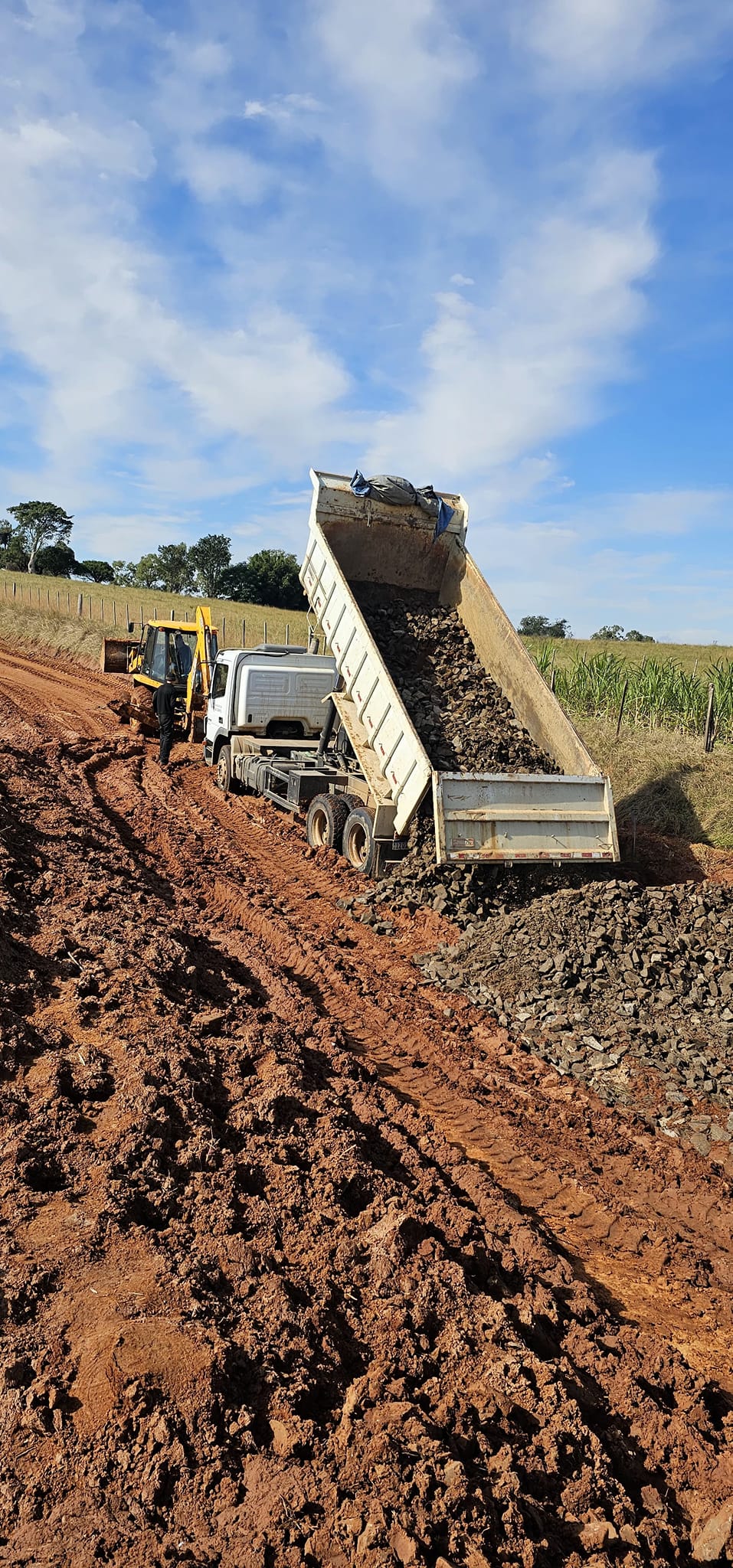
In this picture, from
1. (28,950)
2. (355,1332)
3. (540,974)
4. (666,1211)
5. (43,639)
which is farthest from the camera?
(43,639)

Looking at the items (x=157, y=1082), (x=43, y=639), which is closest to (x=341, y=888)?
(x=157, y=1082)

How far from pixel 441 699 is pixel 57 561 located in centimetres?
8006

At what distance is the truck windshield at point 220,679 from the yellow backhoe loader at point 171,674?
8.12 ft

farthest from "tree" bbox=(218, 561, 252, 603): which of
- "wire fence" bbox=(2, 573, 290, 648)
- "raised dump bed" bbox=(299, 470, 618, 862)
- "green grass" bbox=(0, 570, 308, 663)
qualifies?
"raised dump bed" bbox=(299, 470, 618, 862)

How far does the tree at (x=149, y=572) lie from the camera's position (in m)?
81.9

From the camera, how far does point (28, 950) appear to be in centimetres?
618

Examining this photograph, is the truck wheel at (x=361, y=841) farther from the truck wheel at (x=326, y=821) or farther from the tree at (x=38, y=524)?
the tree at (x=38, y=524)

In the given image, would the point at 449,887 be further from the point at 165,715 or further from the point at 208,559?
the point at 208,559

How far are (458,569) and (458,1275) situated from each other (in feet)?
31.4

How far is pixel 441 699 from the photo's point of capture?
420 inches

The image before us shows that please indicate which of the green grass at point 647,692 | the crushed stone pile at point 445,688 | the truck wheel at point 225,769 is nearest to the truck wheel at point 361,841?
the crushed stone pile at point 445,688

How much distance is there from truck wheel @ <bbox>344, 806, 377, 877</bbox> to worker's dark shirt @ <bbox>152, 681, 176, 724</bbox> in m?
6.34

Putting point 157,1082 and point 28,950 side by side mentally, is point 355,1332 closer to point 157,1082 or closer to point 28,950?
point 157,1082

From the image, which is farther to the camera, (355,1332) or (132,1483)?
(355,1332)
